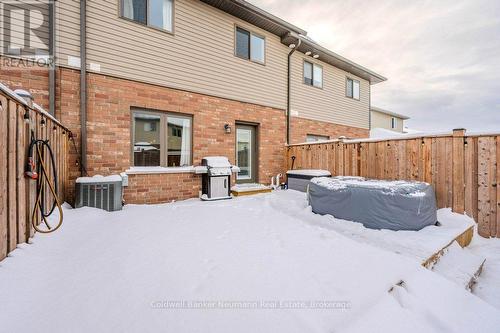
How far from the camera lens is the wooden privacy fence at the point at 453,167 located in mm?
3402

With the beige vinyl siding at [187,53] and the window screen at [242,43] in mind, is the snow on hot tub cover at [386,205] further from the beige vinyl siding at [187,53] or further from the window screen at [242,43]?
the window screen at [242,43]

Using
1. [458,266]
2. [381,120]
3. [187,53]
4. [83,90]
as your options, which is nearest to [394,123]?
[381,120]

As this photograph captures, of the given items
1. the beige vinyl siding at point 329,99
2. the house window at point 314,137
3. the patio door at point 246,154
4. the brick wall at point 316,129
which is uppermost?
the beige vinyl siding at point 329,99

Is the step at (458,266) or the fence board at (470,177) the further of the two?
the fence board at (470,177)

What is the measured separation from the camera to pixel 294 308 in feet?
4.83

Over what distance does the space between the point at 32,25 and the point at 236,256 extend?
19.1 ft

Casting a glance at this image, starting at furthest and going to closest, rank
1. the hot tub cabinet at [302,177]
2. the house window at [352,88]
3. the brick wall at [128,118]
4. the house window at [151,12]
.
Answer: the house window at [352,88] → the hot tub cabinet at [302,177] → the house window at [151,12] → the brick wall at [128,118]

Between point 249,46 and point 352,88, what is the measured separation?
5.93m

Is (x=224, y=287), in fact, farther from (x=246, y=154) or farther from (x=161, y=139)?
(x=246, y=154)

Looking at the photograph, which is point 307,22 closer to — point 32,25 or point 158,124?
point 158,124

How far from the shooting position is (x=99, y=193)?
4000 millimetres

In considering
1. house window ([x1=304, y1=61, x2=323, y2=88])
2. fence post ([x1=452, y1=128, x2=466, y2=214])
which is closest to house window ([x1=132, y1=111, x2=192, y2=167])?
house window ([x1=304, y1=61, x2=323, y2=88])

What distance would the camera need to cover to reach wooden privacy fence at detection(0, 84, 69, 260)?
6.07 ft

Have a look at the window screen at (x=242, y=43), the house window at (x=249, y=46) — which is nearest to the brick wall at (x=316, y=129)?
the house window at (x=249, y=46)
